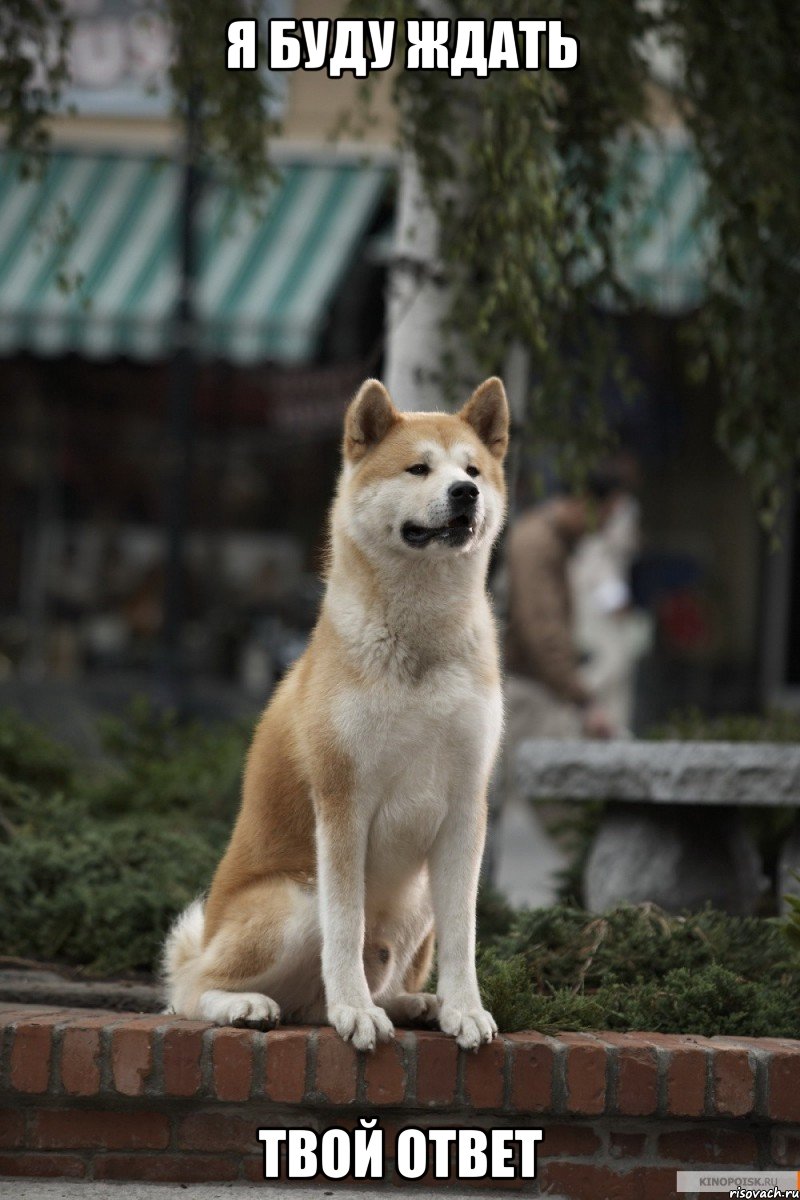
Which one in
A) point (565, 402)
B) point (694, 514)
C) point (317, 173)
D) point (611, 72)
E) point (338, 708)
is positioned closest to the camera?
point (338, 708)

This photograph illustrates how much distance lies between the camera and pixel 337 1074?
134 inches

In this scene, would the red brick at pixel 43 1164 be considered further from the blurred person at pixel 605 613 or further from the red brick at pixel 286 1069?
the blurred person at pixel 605 613

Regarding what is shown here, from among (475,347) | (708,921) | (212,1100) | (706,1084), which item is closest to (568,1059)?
(706,1084)

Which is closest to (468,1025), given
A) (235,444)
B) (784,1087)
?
(784,1087)

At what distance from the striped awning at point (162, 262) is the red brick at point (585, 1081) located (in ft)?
28.4

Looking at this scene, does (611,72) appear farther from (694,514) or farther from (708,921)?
(694,514)

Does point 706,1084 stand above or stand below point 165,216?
below

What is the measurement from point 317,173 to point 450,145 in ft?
24.0

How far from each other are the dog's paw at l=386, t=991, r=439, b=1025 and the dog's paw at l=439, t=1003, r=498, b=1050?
0.14m

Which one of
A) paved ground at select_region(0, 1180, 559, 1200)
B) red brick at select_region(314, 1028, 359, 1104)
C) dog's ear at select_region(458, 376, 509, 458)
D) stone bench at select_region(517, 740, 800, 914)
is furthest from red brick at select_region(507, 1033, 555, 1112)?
stone bench at select_region(517, 740, 800, 914)

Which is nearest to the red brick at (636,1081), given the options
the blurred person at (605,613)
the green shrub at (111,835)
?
the green shrub at (111,835)

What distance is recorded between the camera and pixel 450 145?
213 inches

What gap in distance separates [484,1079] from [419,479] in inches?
52.3

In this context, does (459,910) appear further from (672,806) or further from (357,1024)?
(672,806)
